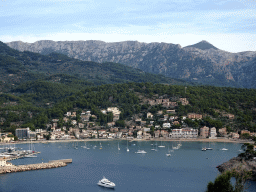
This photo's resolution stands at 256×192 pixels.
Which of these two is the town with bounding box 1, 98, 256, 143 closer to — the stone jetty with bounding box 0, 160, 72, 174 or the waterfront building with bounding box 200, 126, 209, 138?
the waterfront building with bounding box 200, 126, 209, 138

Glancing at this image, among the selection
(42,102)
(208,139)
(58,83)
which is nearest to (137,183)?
(208,139)

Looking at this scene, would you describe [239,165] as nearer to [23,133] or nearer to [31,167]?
[31,167]

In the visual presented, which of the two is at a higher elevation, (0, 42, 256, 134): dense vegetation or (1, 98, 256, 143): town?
(0, 42, 256, 134): dense vegetation

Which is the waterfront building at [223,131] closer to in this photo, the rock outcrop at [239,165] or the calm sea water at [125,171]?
the calm sea water at [125,171]

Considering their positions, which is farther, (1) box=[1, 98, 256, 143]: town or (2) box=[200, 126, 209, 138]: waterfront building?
(1) box=[1, 98, 256, 143]: town

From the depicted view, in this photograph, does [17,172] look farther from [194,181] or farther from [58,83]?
[58,83]

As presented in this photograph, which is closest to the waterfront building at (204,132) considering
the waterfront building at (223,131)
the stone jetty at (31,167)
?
the waterfront building at (223,131)

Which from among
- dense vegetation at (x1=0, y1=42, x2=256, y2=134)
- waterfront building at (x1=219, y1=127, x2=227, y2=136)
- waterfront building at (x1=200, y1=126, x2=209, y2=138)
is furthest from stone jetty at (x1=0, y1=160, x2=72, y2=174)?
waterfront building at (x1=219, y1=127, x2=227, y2=136)

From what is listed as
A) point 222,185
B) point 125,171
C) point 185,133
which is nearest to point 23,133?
point 185,133

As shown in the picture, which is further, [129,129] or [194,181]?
[129,129]

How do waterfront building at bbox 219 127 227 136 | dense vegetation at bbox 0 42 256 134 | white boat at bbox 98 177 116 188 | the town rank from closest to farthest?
white boat at bbox 98 177 116 188 → waterfront building at bbox 219 127 227 136 → the town → dense vegetation at bbox 0 42 256 134
